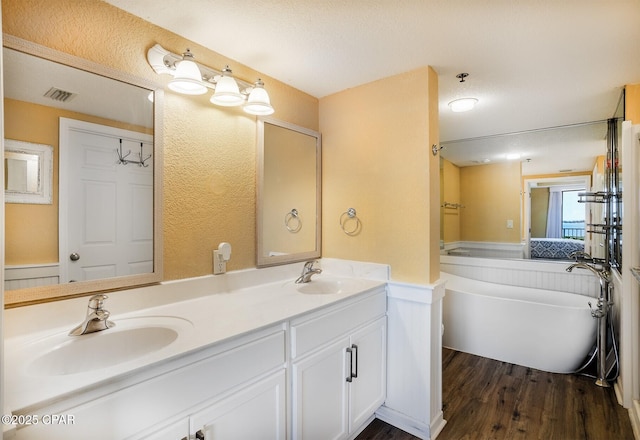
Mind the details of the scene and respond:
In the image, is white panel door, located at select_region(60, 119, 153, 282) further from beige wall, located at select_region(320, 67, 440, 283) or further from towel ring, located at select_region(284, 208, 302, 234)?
beige wall, located at select_region(320, 67, 440, 283)

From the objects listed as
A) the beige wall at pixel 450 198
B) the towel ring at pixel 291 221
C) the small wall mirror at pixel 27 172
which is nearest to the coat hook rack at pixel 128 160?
the small wall mirror at pixel 27 172

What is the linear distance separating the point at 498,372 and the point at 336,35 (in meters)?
2.76

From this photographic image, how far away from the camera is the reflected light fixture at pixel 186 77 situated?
144cm

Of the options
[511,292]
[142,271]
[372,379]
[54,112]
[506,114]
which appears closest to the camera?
[54,112]

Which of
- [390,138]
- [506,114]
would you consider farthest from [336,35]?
[506,114]

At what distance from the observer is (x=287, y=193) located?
2.15 meters

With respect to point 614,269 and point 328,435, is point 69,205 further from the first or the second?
point 614,269

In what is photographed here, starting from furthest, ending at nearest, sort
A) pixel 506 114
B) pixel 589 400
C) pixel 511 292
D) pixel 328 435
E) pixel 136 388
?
1. pixel 511 292
2. pixel 506 114
3. pixel 589 400
4. pixel 328 435
5. pixel 136 388

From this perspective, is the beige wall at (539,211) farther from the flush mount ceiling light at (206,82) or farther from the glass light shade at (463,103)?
the flush mount ceiling light at (206,82)

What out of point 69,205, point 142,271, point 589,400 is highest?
point 69,205

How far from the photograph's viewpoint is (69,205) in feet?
4.09

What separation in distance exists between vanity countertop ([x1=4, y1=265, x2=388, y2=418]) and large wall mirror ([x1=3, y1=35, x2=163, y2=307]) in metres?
0.12

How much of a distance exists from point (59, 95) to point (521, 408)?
3073 millimetres

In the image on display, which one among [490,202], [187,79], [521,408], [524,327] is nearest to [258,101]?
[187,79]
